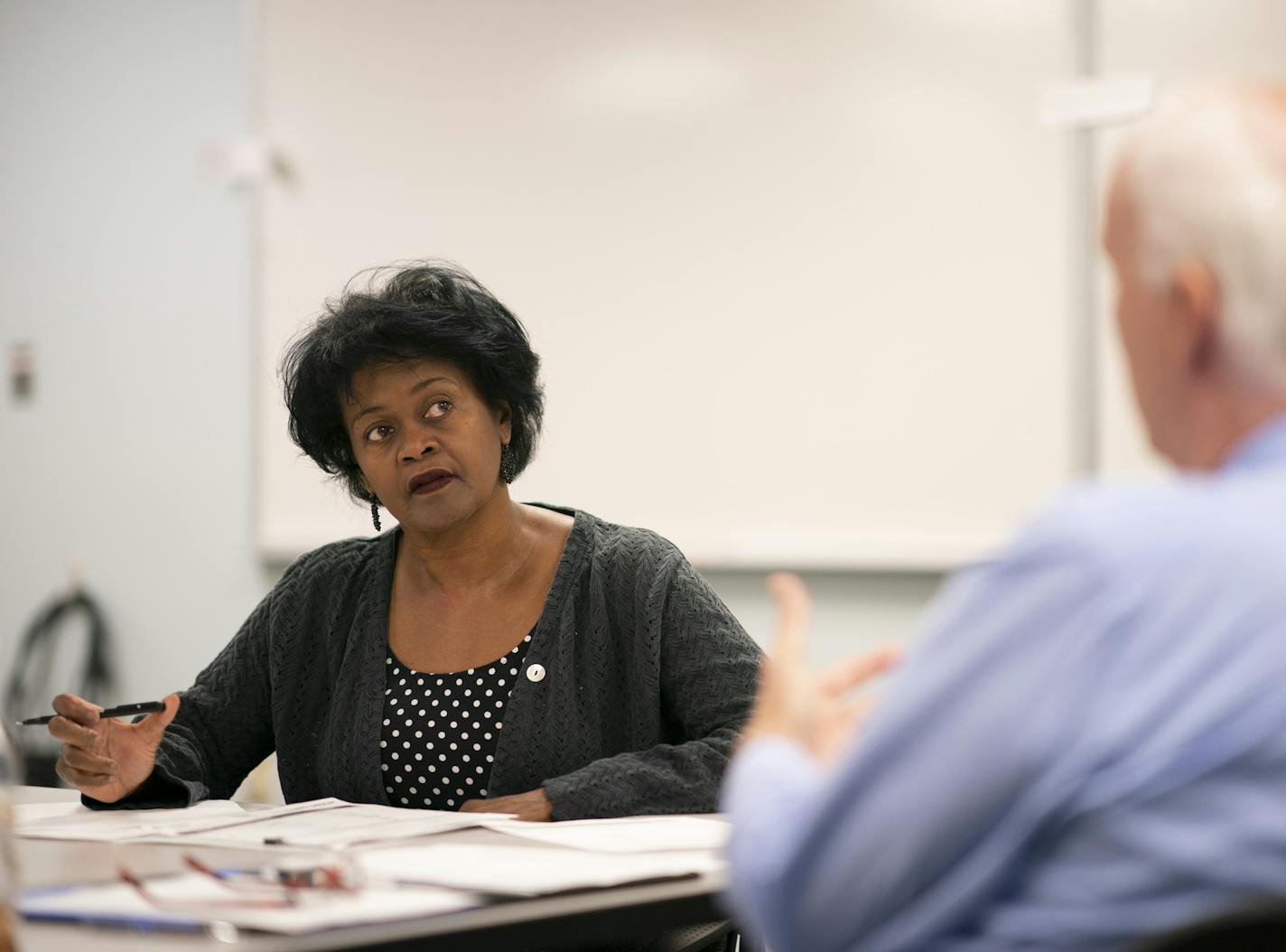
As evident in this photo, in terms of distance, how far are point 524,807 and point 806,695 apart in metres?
0.75

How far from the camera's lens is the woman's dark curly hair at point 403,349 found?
6.70ft

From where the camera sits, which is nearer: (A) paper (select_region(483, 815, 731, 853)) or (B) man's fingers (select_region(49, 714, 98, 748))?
(A) paper (select_region(483, 815, 731, 853))

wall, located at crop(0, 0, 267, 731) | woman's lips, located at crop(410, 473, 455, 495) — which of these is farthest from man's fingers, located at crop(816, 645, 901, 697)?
wall, located at crop(0, 0, 267, 731)

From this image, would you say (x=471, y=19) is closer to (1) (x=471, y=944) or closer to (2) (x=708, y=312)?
(2) (x=708, y=312)

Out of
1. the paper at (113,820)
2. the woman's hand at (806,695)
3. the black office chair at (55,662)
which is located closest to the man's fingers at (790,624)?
the woman's hand at (806,695)

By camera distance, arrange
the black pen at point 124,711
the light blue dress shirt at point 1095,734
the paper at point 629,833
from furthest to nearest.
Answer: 1. the black pen at point 124,711
2. the paper at point 629,833
3. the light blue dress shirt at point 1095,734

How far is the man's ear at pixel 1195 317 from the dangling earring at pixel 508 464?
4.76 feet

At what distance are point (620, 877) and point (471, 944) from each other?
0.19 meters

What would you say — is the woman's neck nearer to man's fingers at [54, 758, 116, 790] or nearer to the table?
man's fingers at [54, 758, 116, 790]

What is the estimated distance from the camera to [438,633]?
79.7 inches

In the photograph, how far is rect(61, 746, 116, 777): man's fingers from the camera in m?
1.80

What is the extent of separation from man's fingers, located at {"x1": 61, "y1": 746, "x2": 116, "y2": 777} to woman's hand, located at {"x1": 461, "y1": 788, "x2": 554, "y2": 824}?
47cm

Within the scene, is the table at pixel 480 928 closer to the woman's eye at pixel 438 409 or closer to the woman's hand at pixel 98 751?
the woman's hand at pixel 98 751

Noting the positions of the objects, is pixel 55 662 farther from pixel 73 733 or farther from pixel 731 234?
pixel 73 733
